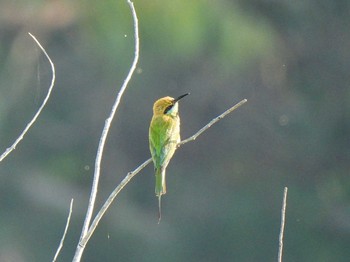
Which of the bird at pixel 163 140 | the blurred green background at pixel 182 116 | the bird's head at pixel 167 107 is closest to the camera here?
the bird at pixel 163 140

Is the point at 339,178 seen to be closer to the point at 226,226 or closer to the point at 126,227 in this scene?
the point at 226,226

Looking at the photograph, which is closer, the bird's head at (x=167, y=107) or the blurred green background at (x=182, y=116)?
the bird's head at (x=167, y=107)

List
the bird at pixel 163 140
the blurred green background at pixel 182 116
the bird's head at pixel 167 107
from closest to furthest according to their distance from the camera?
the bird at pixel 163 140 < the bird's head at pixel 167 107 < the blurred green background at pixel 182 116

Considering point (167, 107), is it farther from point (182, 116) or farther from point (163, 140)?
point (182, 116)

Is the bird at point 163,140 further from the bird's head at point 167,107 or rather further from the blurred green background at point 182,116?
the blurred green background at point 182,116

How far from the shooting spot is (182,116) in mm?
9508

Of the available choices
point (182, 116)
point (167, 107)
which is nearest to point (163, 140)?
point (167, 107)

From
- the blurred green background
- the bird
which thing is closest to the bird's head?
the bird

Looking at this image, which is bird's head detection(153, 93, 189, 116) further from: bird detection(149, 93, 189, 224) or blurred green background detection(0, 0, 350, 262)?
blurred green background detection(0, 0, 350, 262)

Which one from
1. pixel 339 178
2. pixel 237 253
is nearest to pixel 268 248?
pixel 237 253

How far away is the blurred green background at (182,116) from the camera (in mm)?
9312

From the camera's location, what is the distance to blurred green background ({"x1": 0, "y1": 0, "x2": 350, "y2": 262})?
9312mm

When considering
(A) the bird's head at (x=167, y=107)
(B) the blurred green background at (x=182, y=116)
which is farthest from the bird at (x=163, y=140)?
(B) the blurred green background at (x=182, y=116)

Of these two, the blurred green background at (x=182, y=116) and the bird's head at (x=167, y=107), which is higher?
the bird's head at (x=167, y=107)
